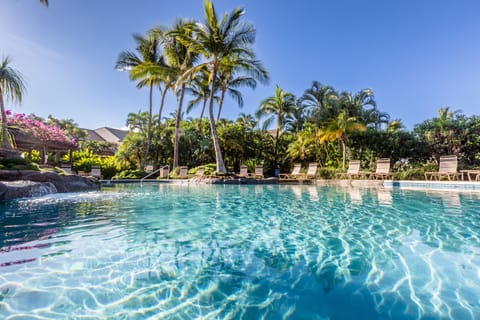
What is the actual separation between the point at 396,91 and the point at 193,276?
2174 centimetres

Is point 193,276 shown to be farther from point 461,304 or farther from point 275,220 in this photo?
point 275,220

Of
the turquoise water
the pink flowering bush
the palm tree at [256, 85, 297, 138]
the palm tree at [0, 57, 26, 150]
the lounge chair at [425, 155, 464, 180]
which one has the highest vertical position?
the palm tree at [256, 85, 297, 138]

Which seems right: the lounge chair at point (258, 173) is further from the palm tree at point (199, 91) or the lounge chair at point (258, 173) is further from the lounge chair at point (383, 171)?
the palm tree at point (199, 91)

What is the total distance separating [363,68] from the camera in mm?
17438

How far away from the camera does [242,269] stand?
2.33 m

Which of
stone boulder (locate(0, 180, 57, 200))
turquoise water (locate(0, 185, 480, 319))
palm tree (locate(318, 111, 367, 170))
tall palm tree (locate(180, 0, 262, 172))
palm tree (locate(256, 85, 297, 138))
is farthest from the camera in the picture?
palm tree (locate(256, 85, 297, 138))

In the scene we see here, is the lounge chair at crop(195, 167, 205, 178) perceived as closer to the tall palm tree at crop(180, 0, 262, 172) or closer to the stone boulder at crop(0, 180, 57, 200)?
the tall palm tree at crop(180, 0, 262, 172)

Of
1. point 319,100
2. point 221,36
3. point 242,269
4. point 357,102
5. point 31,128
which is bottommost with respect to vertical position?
point 242,269

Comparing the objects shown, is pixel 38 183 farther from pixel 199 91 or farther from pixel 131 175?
pixel 199 91

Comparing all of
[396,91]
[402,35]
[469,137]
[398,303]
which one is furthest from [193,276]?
[396,91]

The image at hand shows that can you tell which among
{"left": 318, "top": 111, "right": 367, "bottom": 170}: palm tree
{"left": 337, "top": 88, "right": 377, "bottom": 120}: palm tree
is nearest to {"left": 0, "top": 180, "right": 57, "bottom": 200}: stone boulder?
{"left": 318, "top": 111, "right": 367, "bottom": 170}: palm tree

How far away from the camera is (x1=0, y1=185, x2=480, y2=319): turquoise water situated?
5.56 feet

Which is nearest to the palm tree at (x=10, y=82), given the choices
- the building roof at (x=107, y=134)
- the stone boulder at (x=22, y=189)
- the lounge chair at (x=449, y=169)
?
the stone boulder at (x=22, y=189)

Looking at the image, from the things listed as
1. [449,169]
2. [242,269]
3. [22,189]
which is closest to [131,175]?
[22,189]
